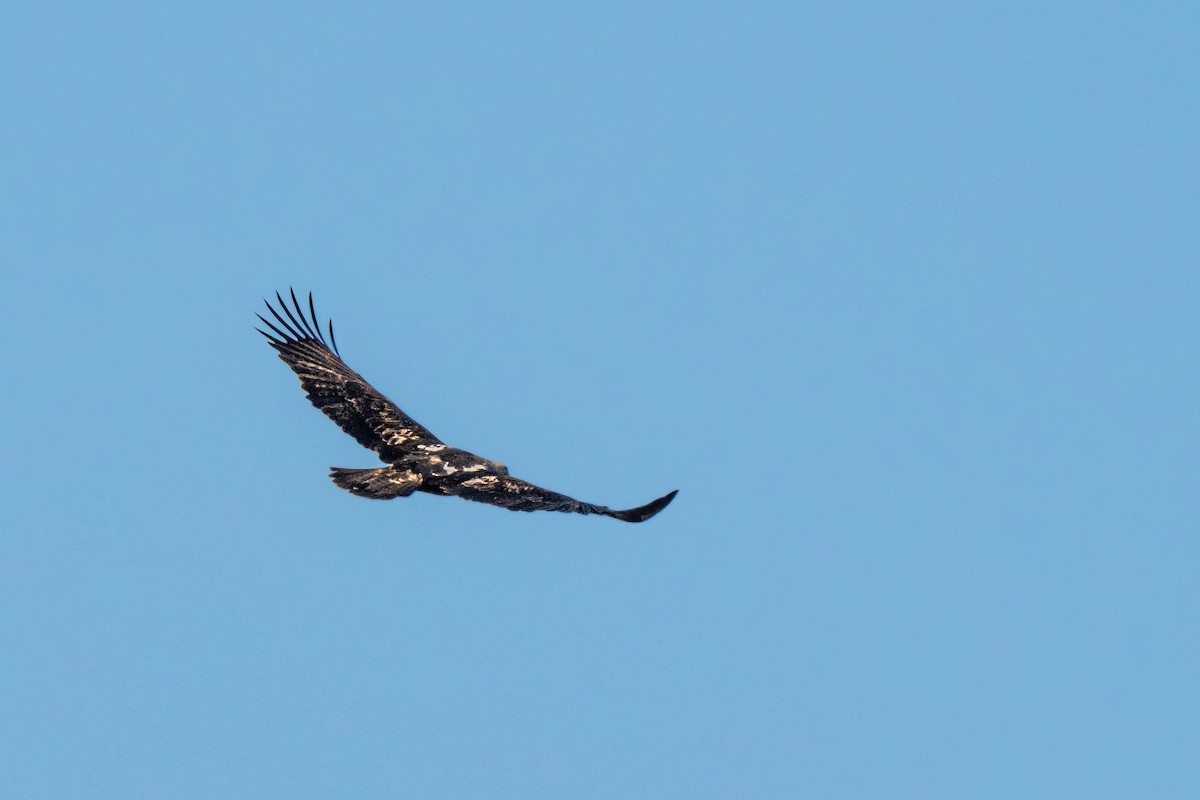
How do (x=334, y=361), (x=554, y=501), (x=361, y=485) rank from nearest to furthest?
(x=554, y=501) → (x=361, y=485) → (x=334, y=361)

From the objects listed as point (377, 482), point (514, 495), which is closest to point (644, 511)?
point (514, 495)

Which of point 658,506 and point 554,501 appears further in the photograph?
point 554,501

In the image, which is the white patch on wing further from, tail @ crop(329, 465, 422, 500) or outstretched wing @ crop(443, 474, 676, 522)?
tail @ crop(329, 465, 422, 500)

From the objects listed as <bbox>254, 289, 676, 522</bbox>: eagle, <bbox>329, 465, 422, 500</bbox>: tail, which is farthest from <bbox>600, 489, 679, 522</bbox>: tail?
<bbox>329, 465, 422, 500</bbox>: tail

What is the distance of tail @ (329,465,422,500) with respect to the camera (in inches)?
1487

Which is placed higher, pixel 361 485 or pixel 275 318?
pixel 275 318

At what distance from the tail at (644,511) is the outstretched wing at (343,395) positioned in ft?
28.9

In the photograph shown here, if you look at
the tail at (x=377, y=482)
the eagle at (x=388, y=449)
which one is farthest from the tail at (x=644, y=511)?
the tail at (x=377, y=482)

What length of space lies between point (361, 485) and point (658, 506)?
9.80 meters

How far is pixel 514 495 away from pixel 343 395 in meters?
7.65

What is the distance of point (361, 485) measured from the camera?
38.0 metres

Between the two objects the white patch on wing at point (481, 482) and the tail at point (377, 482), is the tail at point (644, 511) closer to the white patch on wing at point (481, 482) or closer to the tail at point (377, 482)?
the white patch on wing at point (481, 482)

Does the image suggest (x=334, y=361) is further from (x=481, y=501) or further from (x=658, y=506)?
(x=658, y=506)

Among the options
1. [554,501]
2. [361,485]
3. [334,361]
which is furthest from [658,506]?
[334,361]
